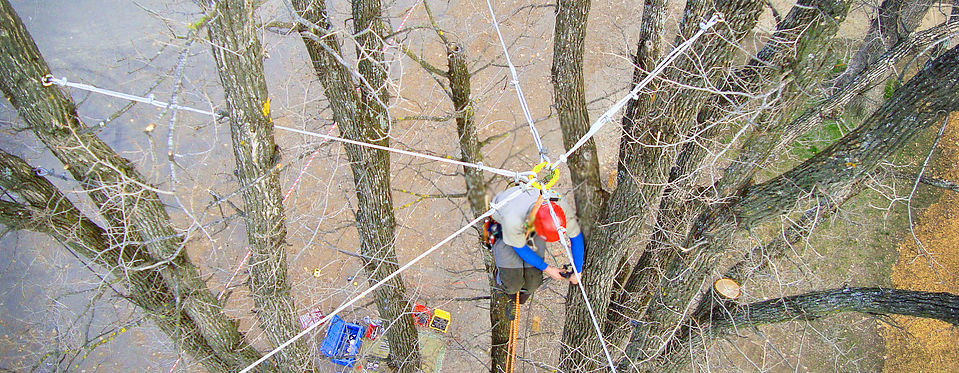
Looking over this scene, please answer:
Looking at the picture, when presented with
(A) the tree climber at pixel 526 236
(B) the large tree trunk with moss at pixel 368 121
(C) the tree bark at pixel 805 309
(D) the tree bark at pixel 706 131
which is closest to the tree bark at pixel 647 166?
(D) the tree bark at pixel 706 131

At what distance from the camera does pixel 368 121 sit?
4738 mm

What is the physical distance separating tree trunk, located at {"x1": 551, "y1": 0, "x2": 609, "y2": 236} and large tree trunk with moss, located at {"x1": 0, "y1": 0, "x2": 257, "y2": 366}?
3.56 meters

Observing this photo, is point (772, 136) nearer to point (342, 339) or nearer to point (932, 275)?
point (932, 275)

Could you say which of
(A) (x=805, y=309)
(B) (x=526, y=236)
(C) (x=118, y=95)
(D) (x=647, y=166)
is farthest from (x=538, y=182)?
(A) (x=805, y=309)

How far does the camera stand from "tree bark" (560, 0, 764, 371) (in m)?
3.78

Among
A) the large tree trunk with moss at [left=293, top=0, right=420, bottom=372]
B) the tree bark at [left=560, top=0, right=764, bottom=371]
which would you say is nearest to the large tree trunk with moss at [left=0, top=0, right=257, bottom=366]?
the large tree trunk with moss at [left=293, top=0, right=420, bottom=372]

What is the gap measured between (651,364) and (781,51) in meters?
2.99

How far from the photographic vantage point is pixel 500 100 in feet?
28.8

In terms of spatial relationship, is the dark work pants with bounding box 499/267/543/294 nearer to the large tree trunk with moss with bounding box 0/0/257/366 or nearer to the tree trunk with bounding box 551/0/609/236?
the tree trunk with bounding box 551/0/609/236

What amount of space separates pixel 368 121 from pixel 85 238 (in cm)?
239

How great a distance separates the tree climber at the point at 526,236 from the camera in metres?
3.79

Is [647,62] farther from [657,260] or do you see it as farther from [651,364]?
[651,364]

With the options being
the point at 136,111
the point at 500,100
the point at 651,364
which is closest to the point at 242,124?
the point at 651,364

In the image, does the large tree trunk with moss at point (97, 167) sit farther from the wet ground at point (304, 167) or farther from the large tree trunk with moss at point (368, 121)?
the wet ground at point (304, 167)
